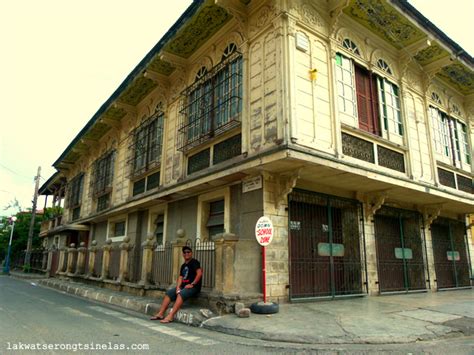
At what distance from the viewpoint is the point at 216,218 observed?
33.1ft

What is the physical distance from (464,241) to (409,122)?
266 inches

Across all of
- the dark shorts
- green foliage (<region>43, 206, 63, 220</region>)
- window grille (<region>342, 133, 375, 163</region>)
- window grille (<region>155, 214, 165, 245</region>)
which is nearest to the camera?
the dark shorts

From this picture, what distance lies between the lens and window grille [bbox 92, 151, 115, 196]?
17.0 meters

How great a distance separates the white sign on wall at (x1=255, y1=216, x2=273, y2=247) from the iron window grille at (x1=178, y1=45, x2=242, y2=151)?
304cm

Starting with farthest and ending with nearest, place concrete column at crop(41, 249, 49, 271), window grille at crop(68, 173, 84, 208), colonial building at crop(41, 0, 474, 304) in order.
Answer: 1. concrete column at crop(41, 249, 49, 271)
2. window grille at crop(68, 173, 84, 208)
3. colonial building at crop(41, 0, 474, 304)

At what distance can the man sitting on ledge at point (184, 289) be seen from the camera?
7148 millimetres

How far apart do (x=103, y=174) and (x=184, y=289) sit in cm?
1218

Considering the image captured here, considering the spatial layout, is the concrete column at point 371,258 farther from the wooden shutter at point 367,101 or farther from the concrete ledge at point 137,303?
the concrete ledge at point 137,303

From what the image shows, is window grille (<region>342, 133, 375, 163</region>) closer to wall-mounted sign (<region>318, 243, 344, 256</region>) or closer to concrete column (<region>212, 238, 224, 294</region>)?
wall-mounted sign (<region>318, 243, 344, 256</region>)

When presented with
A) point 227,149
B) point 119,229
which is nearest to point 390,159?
point 227,149

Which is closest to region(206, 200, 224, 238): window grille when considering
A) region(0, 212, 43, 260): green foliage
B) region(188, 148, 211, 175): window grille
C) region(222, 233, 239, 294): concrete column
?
region(188, 148, 211, 175): window grille

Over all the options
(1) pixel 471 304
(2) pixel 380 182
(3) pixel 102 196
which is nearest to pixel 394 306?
(1) pixel 471 304

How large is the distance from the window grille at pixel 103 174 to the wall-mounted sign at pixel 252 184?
9.96 m

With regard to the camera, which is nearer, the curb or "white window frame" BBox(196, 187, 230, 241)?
the curb
